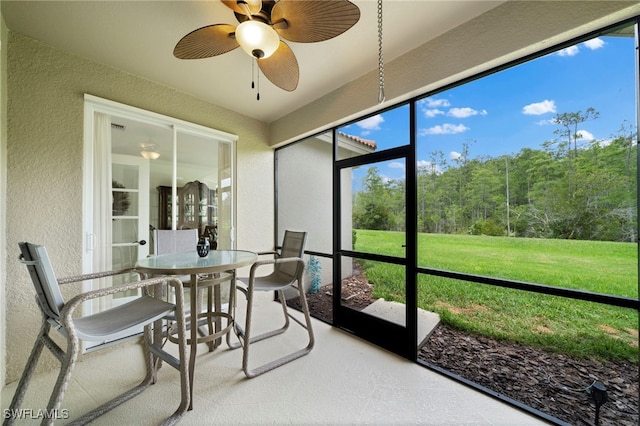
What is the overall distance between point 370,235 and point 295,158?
1.89 metres

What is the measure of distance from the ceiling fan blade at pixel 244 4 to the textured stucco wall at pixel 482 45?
129cm

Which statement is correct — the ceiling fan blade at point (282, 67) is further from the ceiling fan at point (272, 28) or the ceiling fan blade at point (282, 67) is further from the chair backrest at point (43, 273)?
the chair backrest at point (43, 273)

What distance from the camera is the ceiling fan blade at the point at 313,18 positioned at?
1.24 m

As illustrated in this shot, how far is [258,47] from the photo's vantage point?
140cm

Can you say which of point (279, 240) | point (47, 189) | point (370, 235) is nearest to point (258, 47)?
point (370, 235)

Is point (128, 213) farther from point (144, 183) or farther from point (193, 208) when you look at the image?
point (193, 208)

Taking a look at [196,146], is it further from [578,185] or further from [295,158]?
[578,185]

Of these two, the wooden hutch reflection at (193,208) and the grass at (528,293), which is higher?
the wooden hutch reflection at (193,208)

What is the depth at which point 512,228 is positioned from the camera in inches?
74.8

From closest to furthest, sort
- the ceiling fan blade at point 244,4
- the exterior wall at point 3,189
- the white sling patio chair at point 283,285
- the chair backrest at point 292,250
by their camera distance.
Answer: the ceiling fan blade at point 244,4
the exterior wall at point 3,189
the white sling patio chair at point 283,285
the chair backrest at point 292,250

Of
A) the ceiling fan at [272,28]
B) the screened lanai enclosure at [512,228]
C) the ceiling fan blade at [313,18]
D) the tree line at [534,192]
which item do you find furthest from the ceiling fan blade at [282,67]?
the tree line at [534,192]

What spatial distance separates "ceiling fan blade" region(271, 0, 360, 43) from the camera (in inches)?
48.9

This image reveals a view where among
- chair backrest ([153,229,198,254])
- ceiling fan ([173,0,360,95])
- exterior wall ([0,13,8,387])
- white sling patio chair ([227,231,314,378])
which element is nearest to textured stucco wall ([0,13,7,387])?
exterior wall ([0,13,8,387])

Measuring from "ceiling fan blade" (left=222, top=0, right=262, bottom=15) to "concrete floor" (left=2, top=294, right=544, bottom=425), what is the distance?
8.41 ft
